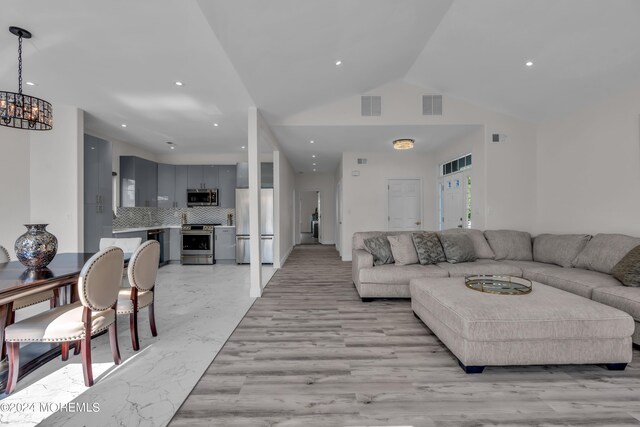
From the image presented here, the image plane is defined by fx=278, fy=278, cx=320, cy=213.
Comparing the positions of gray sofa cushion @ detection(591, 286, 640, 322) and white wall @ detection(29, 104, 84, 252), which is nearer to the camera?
gray sofa cushion @ detection(591, 286, 640, 322)

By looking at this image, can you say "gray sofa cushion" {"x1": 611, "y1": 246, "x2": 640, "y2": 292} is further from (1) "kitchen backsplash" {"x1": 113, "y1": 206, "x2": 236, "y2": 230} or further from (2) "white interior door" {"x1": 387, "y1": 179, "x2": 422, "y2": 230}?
(1) "kitchen backsplash" {"x1": 113, "y1": 206, "x2": 236, "y2": 230}

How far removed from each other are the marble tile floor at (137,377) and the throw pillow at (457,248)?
9.60 feet

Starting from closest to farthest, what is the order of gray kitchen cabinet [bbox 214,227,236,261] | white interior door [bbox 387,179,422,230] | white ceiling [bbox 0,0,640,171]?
white ceiling [bbox 0,0,640,171], gray kitchen cabinet [bbox 214,227,236,261], white interior door [bbox 387,179,422,230]

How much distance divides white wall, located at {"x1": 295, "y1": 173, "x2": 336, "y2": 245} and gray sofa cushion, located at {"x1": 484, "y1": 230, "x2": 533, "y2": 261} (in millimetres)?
6268

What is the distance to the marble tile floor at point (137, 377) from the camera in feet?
5.47

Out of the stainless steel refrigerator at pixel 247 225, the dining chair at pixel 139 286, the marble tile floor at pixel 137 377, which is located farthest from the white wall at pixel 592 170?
the dining chair at pixel 139 286

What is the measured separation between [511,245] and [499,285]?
1994 mm

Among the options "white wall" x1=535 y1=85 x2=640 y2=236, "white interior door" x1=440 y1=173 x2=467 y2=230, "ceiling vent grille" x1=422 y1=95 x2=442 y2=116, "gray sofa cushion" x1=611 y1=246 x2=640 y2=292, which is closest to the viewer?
"gray sofa cushion" x1=611 y1=246 x2=640 y2=292

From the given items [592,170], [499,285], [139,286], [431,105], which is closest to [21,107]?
[139,286]

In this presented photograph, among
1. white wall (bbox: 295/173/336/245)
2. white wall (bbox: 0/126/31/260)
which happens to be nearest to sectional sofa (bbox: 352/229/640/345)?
white wall (bbox: 0/126/31/260)

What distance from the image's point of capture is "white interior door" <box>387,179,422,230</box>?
6.88m

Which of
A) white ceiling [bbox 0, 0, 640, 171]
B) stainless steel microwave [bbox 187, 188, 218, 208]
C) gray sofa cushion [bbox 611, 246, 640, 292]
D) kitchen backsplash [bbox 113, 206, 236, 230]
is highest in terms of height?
white ceiling [bbox 0, 0, 640, 171]

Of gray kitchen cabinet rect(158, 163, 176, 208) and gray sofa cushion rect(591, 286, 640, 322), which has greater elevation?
gray kitchen cabinet rect(158, 163, 176, 208)

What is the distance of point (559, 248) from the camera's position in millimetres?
3854
